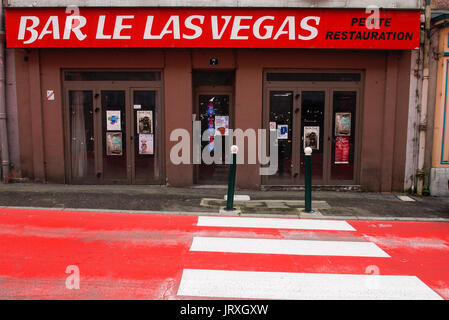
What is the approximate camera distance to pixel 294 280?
451 centimetres

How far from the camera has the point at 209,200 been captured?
8695 millimetres

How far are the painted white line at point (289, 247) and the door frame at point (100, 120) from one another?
4.69 meters

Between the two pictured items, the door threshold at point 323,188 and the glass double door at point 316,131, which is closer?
the glass double door at point 316,131

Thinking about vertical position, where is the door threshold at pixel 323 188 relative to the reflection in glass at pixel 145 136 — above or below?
below

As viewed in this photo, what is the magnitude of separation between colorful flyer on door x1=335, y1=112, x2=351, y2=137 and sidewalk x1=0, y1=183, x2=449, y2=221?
5.07 feet

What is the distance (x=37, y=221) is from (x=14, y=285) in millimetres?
2828

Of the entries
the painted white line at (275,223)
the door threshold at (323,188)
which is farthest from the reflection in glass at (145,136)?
the painted white line at (275,223)

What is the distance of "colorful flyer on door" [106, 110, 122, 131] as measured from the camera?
33.2 ft

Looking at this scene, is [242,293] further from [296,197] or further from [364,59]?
[364,59]

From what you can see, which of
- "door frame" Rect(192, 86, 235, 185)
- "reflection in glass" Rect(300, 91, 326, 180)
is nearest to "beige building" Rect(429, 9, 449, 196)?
"reflection in glass" Rect(300, 91, 326, 180)

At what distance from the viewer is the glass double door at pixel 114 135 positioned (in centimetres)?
1009

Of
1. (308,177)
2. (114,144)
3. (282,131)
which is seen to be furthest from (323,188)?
(114,144)

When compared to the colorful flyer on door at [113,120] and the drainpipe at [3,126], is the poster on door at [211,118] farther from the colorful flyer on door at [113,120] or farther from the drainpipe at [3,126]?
the drainpipe at [3,126]

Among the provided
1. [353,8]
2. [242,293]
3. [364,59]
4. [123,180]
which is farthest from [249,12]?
[242,293]
